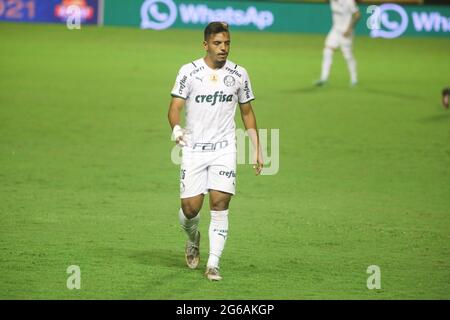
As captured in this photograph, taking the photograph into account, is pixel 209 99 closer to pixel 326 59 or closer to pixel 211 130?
pixel 211 130

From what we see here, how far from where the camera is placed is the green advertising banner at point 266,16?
32.8 metres

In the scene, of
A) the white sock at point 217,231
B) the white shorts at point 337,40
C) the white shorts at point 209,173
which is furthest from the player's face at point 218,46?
the white shorts at point 337,40

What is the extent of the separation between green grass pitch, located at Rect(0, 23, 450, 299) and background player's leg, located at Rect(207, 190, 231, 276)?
0.82 feet

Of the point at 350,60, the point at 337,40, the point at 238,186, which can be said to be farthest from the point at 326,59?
the point at 238,186

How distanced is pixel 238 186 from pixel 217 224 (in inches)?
188

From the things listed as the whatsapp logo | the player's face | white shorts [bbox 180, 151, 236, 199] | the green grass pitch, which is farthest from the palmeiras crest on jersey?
the whatsapp logo

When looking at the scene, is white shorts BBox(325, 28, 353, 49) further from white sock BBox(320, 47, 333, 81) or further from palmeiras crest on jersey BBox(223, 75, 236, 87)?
palmeiras crest on jersey BBox(223, 75, 236, 87)

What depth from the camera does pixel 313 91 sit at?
2223cm

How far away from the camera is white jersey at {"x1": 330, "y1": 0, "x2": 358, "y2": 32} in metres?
23.0

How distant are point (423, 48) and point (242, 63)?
26.9ft
